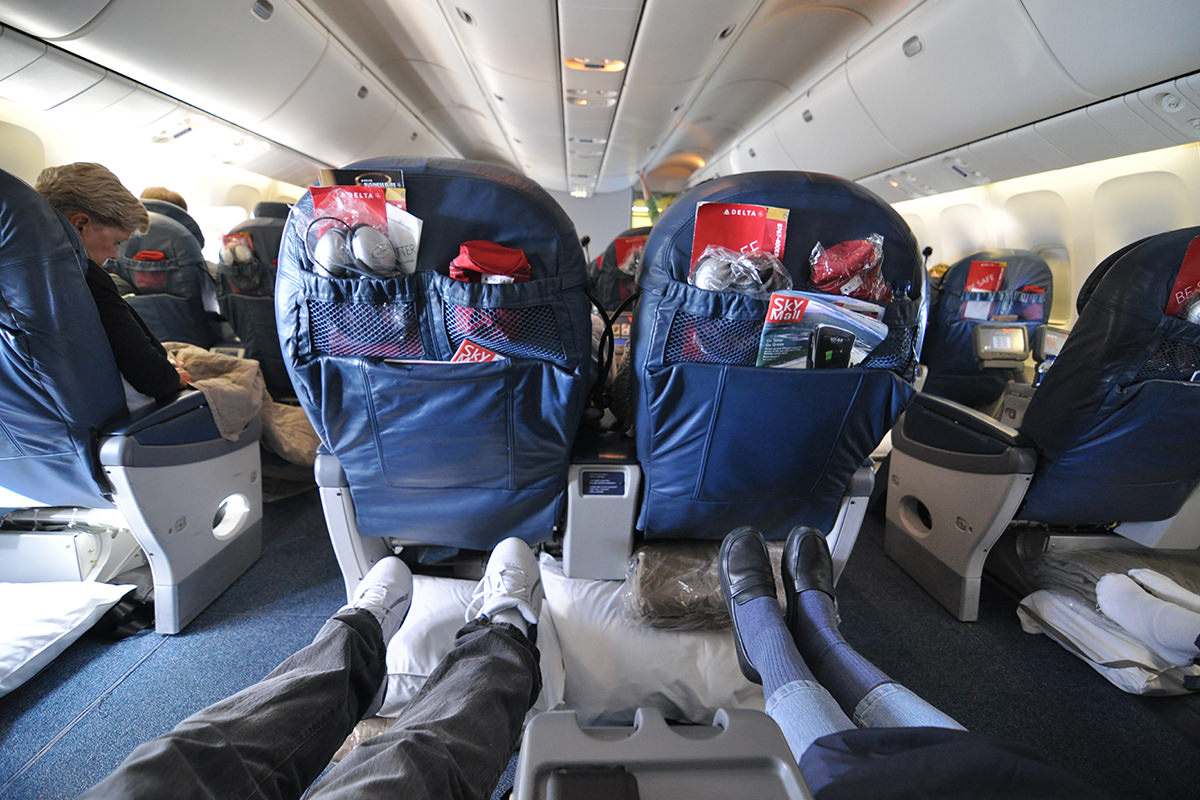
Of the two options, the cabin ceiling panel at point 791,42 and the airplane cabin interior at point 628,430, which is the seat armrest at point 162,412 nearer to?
the airplane cabin interior at point 628,430

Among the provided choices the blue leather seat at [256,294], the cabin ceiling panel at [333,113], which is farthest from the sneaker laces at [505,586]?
the cabin ceiling panel at [333,113]

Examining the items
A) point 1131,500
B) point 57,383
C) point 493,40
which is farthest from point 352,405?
point 493,40

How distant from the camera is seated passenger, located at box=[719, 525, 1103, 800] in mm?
665

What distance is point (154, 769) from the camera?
794mm

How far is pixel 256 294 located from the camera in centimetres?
332

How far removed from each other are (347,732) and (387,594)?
45 centimetres

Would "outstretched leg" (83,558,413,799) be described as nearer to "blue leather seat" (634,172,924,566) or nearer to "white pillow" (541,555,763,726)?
"white pillow" (541,555,763,726)

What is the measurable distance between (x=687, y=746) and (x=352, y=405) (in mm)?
1205

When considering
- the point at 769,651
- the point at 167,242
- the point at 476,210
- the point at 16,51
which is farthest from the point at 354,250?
the point at 16,51

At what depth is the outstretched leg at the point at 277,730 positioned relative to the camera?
81 cm

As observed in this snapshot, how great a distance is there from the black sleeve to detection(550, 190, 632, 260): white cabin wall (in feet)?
42.2

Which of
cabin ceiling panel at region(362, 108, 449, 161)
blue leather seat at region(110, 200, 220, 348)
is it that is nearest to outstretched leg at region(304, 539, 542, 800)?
blue leather seat at region(110, 200, 220, 348)

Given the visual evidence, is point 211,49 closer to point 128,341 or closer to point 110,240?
point 110,240

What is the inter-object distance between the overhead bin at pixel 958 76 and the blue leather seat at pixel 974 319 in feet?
3.15
